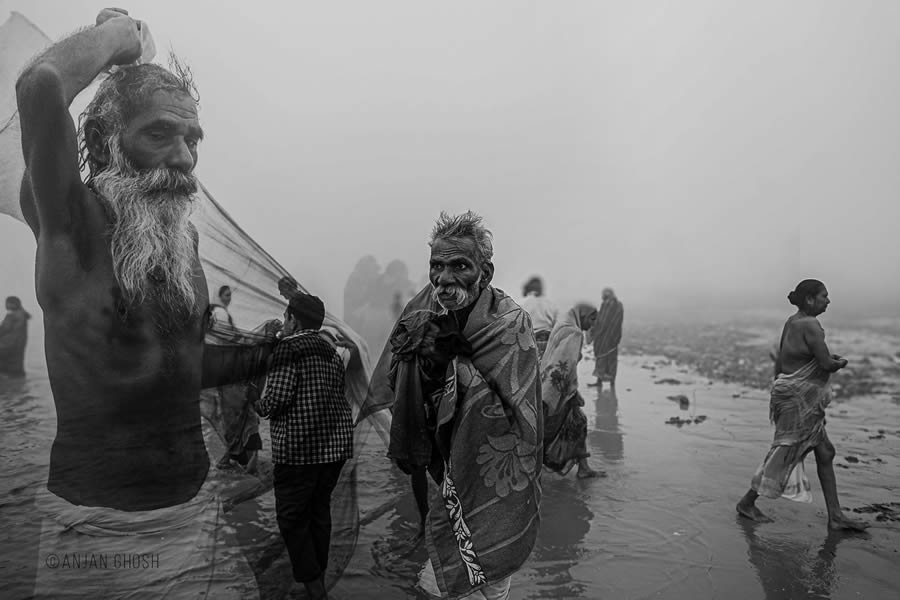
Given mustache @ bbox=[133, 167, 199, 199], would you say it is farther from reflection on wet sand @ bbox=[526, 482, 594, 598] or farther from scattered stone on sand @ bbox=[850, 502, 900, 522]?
scattered stone on sand @ bbox=[850, 502, 900, 522]

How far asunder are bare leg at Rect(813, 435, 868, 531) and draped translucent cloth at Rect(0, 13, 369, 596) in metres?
3.52

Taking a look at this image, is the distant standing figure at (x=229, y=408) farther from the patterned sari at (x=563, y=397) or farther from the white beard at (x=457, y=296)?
the patterned sari at (x=563, y=397)

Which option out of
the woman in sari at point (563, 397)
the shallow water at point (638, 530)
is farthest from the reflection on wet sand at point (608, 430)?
the woman in sari at point (563, 397)

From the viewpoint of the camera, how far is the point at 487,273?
8.57 feet

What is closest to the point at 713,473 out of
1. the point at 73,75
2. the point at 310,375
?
the point at 310,375

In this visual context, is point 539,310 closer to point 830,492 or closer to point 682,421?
point 830,492

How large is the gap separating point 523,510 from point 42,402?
5.77 meters

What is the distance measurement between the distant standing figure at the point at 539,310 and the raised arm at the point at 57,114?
416 centimetres

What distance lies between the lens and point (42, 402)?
5.79 meters

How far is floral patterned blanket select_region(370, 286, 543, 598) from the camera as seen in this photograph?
90.5 inches

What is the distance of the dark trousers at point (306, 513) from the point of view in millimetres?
2770

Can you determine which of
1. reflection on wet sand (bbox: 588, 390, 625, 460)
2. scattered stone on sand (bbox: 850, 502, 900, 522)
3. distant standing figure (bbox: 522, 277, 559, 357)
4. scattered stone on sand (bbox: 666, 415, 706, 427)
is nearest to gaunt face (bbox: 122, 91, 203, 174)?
distant standing figure (bbox: 522, 277, 559, 357)

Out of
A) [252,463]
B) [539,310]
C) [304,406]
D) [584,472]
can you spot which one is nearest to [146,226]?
[304,406]

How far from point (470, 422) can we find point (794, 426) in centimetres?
336
